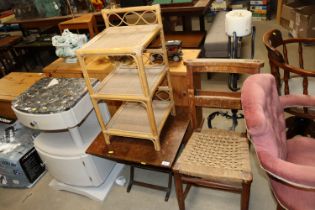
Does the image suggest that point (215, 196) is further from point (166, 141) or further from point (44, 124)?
point (44, 124)

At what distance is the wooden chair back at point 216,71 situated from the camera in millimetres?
1300

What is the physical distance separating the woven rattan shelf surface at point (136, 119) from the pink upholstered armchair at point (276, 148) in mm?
611

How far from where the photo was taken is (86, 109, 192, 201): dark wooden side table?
4.82ft

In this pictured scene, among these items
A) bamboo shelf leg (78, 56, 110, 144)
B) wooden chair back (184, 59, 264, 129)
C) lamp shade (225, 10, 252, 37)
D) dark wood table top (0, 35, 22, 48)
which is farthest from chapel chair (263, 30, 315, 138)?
dark wood table top (0, 35, 22, 48)

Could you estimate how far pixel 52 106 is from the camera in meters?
1.50

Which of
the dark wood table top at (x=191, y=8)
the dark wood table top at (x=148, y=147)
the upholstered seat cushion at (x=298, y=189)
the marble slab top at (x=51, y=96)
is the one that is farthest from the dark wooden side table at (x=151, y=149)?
the dark wood table top at (x=191, y=8)

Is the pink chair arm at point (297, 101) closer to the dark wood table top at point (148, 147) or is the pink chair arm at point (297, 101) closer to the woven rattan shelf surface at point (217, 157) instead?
the woven rattan shelf surface at point (217, 157)

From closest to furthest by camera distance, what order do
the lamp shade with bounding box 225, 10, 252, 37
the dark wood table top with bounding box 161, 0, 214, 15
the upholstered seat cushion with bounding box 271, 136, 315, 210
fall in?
1. the upholstered seat cushion with bounding box 271, 136, 315, 210
2. the lamp shade with bounding box 225, 10, 252, 37
3. the dark wood table top with bounding box 161, 0, 214, 15

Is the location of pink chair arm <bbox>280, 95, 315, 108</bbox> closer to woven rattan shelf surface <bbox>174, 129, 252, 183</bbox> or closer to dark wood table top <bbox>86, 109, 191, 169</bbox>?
woven rattan shelf surface <bbox>174, 129, 252, 183</bbox>

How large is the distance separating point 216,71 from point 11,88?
176cm

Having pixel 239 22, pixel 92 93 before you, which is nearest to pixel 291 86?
pixel 239 22

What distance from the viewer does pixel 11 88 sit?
2209 millimetres

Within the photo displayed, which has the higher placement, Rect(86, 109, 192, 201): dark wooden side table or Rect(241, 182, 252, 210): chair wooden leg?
Rect(86, 109, 192, 201): dark wooden side table

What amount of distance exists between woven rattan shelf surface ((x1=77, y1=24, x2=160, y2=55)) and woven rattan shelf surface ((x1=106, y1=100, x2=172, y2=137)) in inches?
19.2
